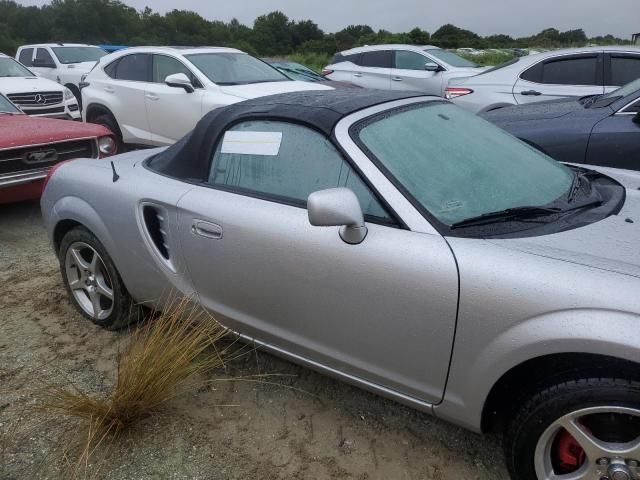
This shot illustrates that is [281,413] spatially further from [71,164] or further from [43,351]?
[71,164]

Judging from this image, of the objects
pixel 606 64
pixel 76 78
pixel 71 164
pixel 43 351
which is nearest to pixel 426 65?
pixel 606 64

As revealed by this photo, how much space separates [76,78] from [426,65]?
7239 millimetres

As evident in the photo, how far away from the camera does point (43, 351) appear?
10.6ft

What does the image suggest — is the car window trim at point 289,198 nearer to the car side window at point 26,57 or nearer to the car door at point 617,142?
the car door at point 617,142

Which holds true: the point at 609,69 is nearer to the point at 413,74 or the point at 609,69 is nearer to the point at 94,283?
the point at 413,74

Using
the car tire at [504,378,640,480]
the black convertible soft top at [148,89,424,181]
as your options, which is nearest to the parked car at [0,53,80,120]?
the black convertible soft top at [148,89,424,181]

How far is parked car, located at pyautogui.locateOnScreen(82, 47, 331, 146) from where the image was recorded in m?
6.80

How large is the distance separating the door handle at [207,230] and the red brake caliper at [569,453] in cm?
158

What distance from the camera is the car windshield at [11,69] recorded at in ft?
31.7

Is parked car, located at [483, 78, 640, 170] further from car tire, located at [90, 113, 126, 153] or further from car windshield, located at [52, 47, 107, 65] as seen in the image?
car windshield, located at [52, 47, 107, 65]

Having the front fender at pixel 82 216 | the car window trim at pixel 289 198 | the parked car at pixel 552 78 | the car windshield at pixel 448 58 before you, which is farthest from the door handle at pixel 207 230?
the car windshield at pixel 448 58

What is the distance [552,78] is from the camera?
23.1ft

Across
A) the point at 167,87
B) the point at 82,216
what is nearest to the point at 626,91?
the point at 82,216

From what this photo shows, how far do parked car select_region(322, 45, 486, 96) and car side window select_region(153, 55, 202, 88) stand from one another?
13.9ft
